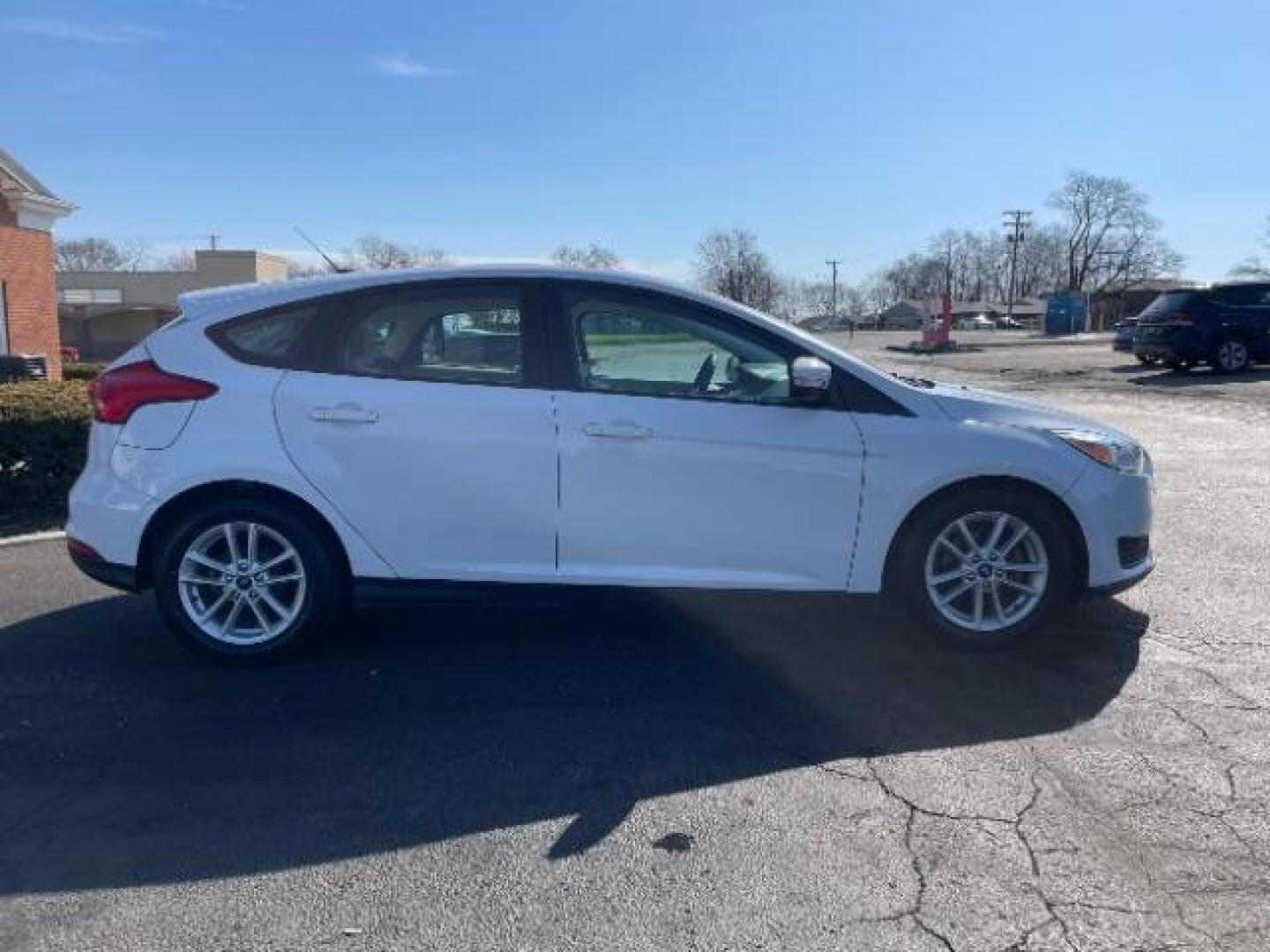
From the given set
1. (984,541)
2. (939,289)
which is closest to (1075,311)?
(984,541)

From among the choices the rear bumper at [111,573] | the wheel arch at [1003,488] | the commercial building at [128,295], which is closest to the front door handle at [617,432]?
the wheel arch at [1003,488]

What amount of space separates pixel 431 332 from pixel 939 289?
140 m

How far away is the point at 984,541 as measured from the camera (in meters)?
4.74

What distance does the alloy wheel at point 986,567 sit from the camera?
4.71 metres

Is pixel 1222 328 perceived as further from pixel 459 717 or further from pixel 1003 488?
pixel 459 717

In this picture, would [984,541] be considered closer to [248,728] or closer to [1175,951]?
[1175,951]

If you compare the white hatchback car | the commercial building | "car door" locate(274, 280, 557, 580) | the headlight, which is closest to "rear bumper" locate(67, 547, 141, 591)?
the white hatchback car

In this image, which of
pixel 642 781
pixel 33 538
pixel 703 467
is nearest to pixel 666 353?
pixel 703 467

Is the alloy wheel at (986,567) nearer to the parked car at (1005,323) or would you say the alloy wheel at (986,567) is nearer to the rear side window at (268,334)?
the rear side window at (268,334)

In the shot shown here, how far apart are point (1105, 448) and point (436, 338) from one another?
2966 millimetres

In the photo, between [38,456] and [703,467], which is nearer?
[703,467]

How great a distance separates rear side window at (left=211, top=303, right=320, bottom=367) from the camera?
4.66m

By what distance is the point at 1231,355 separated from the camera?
21781 millimetres

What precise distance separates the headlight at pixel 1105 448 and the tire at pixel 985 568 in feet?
0.99
